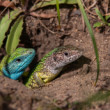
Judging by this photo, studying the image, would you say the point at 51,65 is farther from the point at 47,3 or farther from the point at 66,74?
the point at 47,3

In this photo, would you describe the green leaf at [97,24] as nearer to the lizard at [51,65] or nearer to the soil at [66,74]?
the soil at [66,74]

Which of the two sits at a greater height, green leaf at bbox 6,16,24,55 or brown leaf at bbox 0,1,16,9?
brown leaf at bbox 0,1,16,9

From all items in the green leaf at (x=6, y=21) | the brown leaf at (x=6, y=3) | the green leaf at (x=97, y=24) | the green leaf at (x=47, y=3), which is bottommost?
the green leaf at (x=97, y=24)

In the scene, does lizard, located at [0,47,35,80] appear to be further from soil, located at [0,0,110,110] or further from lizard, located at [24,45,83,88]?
soil, located at [0,0,110,110]

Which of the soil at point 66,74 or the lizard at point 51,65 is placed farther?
the lizard at point 51,65

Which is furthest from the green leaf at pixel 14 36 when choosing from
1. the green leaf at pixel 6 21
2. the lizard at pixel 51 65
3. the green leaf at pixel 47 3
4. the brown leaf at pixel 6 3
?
the lizard at pixel 51 65

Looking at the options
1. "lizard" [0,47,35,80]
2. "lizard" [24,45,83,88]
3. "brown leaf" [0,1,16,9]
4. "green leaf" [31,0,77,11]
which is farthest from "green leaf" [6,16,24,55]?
"lizard" [24,45,83,88]
